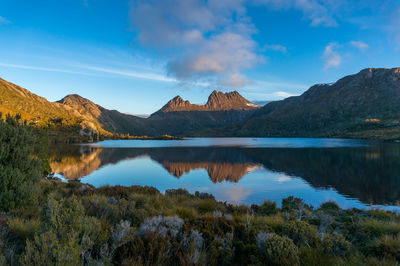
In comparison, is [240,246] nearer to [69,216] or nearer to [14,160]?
[69,216]

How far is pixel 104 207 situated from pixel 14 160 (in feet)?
14.7

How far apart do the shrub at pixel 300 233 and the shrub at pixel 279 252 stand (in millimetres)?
1061

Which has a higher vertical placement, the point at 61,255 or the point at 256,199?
the point at 61,255

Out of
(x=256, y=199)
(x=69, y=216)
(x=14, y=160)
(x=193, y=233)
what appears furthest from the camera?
(x=256, y=199)

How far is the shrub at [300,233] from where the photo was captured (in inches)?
252

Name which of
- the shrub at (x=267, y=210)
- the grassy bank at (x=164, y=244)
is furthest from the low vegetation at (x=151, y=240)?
the shrub at (x=267, y=210)

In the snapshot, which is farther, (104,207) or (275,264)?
(104,207)

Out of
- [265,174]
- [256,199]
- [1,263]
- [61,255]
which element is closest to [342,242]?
[61,255]

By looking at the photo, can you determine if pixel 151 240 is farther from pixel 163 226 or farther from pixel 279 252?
pixel 279 252

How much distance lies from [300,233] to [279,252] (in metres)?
1.77

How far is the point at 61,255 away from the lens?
4.04 metres

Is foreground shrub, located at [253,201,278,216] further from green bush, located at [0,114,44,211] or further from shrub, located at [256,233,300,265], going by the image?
green bush, located at [0,114,44,211]

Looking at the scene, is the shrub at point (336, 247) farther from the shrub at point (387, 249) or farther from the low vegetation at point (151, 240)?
the shrub at point (387, 249)

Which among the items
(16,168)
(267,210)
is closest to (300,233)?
(267,210)
